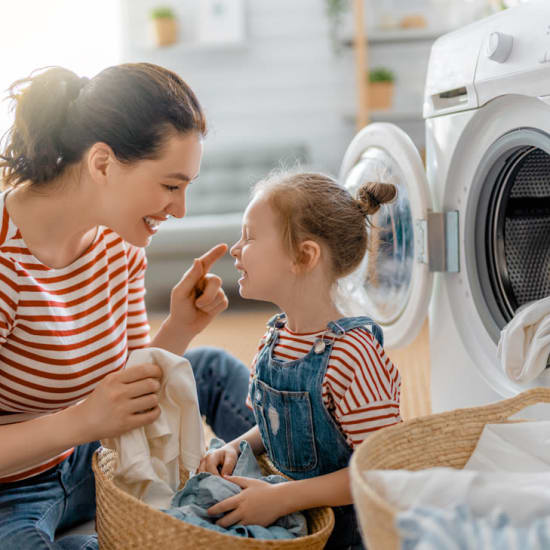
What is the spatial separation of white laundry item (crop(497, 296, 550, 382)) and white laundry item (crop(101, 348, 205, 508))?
1.73 feet

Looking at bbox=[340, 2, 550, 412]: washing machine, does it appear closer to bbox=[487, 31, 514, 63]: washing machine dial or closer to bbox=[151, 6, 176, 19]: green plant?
bbox=[487, 31, 514, 63]: washing machine dial

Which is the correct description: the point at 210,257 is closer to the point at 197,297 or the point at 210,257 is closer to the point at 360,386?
the point at 197,297

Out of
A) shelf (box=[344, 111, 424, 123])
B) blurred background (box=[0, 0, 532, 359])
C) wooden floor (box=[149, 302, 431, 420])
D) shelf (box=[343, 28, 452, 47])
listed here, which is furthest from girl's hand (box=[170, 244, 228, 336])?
shelf (box=[343, 28, 452, 47])

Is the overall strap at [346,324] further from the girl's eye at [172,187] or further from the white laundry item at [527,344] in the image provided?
the girl's eye at [172,187]

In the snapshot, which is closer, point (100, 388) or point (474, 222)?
point (100, 388)

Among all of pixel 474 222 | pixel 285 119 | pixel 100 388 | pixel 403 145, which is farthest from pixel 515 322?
pixel 285 119

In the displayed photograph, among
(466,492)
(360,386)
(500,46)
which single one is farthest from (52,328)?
(500,46)

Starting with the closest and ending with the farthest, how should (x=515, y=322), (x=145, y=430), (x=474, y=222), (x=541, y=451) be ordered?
(x=541, y=451)
(x=145, y=430)
(x=515, y=322)
(x=474, y=222)

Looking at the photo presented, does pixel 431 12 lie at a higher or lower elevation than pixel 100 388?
higher

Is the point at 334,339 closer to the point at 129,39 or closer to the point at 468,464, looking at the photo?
the point at 468,464

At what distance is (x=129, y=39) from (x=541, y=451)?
371cm

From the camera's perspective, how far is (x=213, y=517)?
98cm

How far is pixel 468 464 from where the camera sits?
0.95m

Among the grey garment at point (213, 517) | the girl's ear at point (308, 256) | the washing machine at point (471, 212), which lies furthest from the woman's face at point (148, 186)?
the grey garment at point (213, 517)
